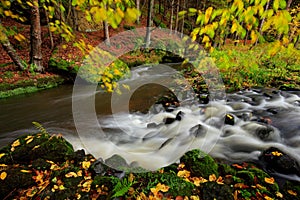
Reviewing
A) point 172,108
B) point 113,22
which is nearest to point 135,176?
point 113,22

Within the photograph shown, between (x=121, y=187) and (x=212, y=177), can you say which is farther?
(x=212, y=177)

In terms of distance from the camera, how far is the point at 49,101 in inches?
307

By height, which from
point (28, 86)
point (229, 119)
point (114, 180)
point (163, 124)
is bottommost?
point (163, 124)

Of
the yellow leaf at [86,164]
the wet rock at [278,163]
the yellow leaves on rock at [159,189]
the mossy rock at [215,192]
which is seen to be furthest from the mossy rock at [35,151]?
the wet rock at [278,163]

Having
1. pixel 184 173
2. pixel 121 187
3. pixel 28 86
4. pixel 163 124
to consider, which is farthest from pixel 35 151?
pixel 28 86

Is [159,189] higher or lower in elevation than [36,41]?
lower

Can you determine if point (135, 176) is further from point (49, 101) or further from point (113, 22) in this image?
point (49, 101)

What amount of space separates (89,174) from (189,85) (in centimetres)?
688

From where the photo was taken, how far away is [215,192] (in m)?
2.44

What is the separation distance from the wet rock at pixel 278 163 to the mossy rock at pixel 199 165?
133cm

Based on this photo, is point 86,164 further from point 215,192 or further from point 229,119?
point 229,119

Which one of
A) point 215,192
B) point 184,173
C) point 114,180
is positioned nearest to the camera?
point 215,192

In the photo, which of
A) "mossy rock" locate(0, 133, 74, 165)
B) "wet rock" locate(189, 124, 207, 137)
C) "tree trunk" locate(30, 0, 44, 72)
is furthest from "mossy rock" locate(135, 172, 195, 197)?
"tree trunk" locate(30, 0, 44, 72)

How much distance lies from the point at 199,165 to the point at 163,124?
9.56 ft
